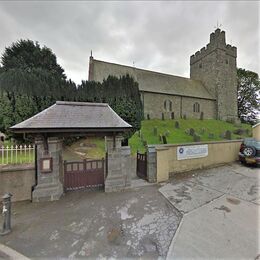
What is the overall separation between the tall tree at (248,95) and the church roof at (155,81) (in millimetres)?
15459

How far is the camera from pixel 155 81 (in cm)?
3145

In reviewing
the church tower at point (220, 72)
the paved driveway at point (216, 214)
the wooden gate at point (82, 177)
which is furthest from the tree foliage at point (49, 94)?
the church tower at point (220, 72)

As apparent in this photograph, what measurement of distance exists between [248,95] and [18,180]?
175 feet

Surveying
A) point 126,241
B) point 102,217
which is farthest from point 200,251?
point 102,217

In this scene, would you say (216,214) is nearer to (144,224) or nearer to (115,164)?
(144,224)

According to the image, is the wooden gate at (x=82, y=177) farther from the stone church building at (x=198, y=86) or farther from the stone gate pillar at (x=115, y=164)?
the stone church building at (x=198, y=86)

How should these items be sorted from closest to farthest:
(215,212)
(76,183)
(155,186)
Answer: (215,212), (76,183), (155,186)

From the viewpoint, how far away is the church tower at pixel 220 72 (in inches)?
1341

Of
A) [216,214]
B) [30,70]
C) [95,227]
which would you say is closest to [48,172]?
[95,227]

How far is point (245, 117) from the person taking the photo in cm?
4616

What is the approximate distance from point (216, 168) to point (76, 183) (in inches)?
337

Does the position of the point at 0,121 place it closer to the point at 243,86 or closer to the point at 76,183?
the point at 76,183

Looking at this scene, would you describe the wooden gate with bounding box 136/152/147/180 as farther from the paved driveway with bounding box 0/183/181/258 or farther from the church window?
the church window

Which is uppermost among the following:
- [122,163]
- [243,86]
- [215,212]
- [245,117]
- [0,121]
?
[243,86]
